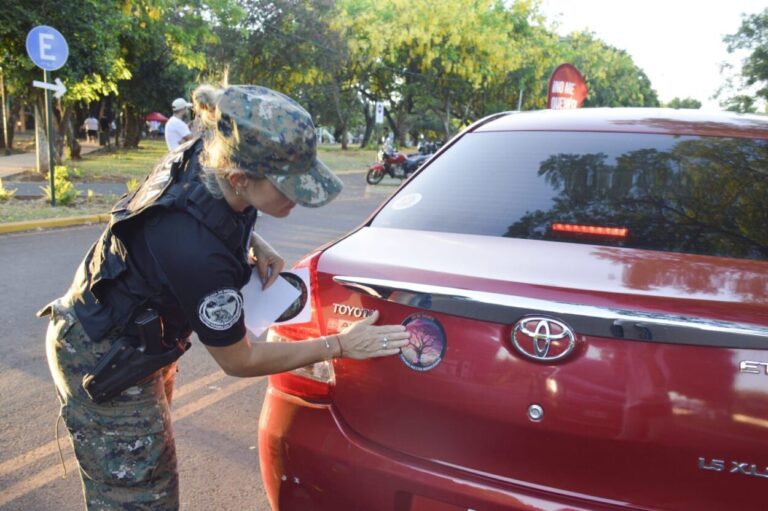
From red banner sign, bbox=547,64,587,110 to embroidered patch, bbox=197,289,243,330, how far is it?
1029cm

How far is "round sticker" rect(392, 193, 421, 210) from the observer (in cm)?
231

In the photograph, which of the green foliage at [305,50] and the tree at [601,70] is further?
the tree at [601,70]

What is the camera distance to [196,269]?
1485 mm

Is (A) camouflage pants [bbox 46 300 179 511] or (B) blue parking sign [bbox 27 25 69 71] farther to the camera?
(B) blue parking sign [bbox 27 25 69 71]

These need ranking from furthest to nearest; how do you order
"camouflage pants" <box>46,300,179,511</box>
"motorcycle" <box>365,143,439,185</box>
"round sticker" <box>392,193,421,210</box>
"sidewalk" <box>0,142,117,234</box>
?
1. "motorcycle" <box>365,143,439,185</box>
2. "sidewalk" <box>0,142,117,234</box>
3. "round sticker" <box>392,193,421,210</box>
4. "camouflage pants" <box>46,300,179,511</box>

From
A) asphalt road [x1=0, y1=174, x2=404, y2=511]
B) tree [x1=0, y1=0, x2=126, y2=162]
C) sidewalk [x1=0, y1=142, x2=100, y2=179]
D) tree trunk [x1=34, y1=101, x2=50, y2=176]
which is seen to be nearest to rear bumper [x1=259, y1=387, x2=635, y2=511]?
asphalt road [x1=0, y1=174, x2=404, y2=511]

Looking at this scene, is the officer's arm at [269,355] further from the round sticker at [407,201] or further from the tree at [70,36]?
the tree at [70,36]

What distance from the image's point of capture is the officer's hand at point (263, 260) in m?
2.01

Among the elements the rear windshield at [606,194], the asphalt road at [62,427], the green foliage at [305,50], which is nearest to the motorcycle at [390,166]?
the green foliage at [305,50]

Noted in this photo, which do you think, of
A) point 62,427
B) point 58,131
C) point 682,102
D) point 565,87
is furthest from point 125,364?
point 682,102

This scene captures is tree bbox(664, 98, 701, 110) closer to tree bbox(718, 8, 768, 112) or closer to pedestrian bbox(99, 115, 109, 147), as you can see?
tree bbox(718, 8, 768, 112)

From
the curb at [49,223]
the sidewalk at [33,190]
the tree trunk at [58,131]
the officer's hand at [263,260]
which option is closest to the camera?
the officer's hand at [263,260]

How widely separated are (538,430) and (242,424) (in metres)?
2.28

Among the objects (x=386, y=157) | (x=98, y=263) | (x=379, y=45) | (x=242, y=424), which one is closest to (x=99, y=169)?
(x=386, y=157)
